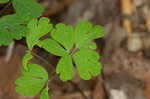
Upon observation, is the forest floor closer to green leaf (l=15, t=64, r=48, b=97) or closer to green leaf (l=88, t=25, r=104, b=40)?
green leaf (l=15, t=64, r=48, b=97)

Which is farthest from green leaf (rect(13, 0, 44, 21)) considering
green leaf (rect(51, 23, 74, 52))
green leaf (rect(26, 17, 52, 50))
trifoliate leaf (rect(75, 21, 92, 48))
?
trifoliate leaf (rect(75, 21, 92, 48))

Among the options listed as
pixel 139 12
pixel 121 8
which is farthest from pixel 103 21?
pixel 139 12

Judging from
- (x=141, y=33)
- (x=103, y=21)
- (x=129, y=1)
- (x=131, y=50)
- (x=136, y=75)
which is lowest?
(x=136, y=75)

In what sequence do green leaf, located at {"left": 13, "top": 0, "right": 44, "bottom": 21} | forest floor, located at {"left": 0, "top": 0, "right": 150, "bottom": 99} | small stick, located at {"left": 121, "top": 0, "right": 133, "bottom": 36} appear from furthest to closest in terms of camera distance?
small stick, located at {"left": 121, "top": 0, "right": 133, "bottom": 36}
forest floor, located at {"left": 0, "top": 0, "right": 150, "bottom": 99}
green leaf, located at {"left": 13, "top": 0, "right": 44, "bottom": 21}

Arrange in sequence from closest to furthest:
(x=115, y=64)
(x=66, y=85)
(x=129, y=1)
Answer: (x=66, y=85), (x=115, y=64), (x=129, y=1)

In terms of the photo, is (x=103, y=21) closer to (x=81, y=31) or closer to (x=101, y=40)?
(x=101, y=40)

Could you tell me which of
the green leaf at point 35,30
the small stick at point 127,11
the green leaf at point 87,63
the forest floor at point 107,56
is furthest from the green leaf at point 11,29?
the small stick at point 127,11

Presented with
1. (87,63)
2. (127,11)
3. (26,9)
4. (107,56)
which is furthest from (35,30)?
(127,11)
